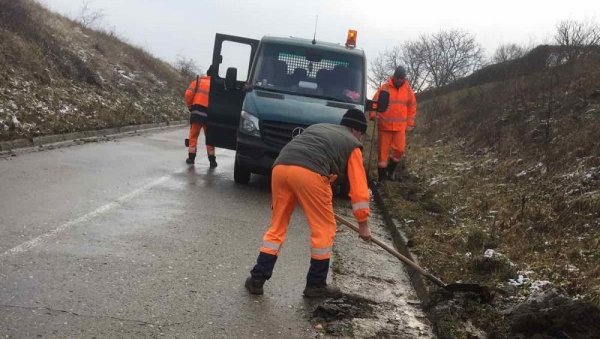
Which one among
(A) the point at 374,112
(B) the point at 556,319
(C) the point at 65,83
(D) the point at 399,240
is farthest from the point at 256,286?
(C) the point at 65,83

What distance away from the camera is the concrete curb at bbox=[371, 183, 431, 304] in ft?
17.2

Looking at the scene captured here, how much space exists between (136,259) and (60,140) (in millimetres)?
9330

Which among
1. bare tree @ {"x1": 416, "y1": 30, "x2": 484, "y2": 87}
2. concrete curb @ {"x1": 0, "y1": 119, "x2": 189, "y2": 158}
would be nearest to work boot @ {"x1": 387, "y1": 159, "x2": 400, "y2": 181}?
concrete curb @ {"x1": 0, "y1": 119, "x2": 189, "y2": 158}

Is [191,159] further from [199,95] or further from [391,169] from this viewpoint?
[391,169]

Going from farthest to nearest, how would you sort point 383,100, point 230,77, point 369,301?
point 230,77, point 383,100, point 369,301

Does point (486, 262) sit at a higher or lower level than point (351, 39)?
lower

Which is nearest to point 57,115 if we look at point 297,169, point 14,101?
point 14,101

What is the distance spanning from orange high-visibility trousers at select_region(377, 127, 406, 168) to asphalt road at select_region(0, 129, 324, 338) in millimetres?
2453

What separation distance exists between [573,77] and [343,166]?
10.3 meters

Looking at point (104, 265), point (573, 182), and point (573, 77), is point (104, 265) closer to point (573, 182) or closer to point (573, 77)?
point (573, 182)

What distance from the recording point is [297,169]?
458cm

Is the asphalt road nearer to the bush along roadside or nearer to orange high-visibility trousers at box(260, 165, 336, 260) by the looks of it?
orange high-visibility trousers at box(260, 165, 336, 260)

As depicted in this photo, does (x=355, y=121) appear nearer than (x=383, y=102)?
Yes

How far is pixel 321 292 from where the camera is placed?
4.75m
